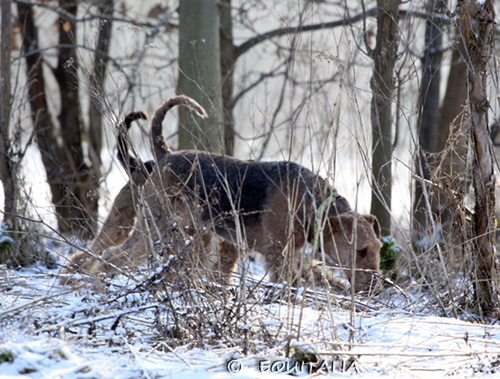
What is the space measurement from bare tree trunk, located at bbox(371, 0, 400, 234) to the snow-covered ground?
105 centimetres

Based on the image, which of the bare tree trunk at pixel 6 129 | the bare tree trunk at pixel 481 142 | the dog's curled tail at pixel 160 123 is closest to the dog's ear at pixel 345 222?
the bare tree trunk at pixel 481 142

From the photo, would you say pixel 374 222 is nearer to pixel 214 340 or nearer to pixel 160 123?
pixel 160 123

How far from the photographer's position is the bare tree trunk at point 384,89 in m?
3.72

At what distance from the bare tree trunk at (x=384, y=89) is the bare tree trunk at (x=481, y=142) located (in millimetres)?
509

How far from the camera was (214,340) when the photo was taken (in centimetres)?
247

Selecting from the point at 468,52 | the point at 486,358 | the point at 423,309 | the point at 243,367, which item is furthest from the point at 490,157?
the point at 243,367

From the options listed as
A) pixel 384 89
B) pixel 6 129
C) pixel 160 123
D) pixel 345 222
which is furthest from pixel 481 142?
pixel 6 129

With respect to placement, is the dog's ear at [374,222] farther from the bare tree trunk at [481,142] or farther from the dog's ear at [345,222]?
the bare tree trunk at [481,142]

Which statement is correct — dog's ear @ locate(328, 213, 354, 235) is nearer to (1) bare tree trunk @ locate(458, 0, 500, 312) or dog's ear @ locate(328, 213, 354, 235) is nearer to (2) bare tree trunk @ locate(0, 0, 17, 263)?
(1) bare tree trunk @ locate(458, 0, 500, 312)

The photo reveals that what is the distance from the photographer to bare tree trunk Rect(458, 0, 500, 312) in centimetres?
299

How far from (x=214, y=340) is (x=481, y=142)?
5.44 ft

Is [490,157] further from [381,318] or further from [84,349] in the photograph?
[84,349]

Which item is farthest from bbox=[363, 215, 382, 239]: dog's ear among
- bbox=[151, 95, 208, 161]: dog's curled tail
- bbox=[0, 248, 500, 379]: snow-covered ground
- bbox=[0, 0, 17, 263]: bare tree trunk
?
bbox=[0, 0, 17, 263]: bare tree trunk

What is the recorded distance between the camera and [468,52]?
3047 millimetres
